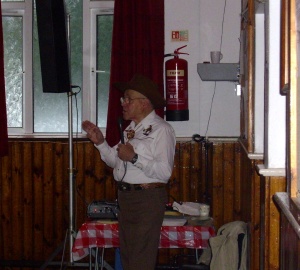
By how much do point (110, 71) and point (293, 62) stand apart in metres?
3.33

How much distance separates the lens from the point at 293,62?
63.9 inches

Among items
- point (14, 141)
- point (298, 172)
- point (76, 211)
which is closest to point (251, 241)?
point (298, 172)

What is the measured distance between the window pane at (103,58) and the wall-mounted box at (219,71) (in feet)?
3.08

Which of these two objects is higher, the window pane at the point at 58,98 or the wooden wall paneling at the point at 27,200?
the window pane at the point at 58,98

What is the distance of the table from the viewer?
3.77 m

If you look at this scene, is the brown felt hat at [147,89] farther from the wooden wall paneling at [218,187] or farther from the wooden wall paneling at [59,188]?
the wooden wall paneling at [59,188]

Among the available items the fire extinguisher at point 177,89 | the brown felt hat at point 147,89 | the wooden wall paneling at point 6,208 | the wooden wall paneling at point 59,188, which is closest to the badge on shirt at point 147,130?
the brown felt hat at point 147,89

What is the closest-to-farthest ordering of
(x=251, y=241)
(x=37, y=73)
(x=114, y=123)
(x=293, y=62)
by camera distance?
(x=293, y=62)
(x=251, y=241)
(x=114, y=123)
(x=37, y=73)

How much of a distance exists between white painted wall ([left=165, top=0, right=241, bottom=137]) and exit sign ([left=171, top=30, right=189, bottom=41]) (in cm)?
3

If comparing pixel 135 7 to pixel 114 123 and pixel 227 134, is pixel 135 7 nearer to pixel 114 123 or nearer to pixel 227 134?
pixel 114 123

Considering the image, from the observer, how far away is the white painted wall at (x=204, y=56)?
4.91 meters

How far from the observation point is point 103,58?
5172 mm

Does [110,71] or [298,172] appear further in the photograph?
[110,71]

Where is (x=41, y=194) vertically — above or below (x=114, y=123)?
below
